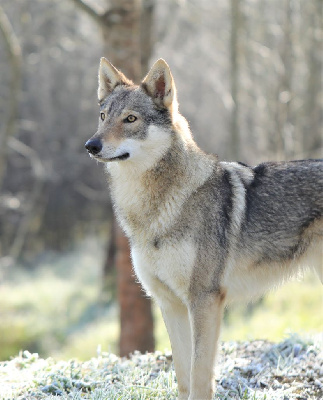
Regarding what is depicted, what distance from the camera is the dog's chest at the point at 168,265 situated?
13.2 feet

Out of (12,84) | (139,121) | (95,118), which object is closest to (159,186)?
(139,121)

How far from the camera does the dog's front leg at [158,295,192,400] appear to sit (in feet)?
14.4

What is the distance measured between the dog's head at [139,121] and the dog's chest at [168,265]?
0.66m

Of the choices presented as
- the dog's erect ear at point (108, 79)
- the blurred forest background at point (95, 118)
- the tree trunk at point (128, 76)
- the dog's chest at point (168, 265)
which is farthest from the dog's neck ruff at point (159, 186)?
the tree trunk at point (128, 76)

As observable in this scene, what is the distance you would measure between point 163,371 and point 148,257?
1391 mm

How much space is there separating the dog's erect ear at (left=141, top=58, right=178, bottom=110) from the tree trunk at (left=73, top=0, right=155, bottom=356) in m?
3.91

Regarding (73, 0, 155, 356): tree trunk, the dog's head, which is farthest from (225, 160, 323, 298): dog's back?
(73, 0, 155, 356): tree trunk

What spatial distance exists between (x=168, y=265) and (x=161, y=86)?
143 cm

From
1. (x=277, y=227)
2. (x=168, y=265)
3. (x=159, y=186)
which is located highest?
(x=159, y=186)

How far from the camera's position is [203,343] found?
3.99 m

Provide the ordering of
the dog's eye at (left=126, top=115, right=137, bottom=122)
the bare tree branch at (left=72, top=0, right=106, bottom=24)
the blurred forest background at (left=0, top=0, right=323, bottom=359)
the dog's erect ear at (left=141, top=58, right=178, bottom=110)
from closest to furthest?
the dog's eye at (left=126, top=115, right=137, bottom=122)
the dog's erect ear at (left=141, top=58, right=178, bottom=110)
the bare tree branch at (left=72, top=0, right=106, bottom=24)
the blurred forest background at (left=0, top=0, right=323, bottom=359)

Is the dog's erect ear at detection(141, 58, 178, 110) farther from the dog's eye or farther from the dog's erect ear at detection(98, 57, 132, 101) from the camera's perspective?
the dog's erect ear at detection(98, 57, 132, 101)

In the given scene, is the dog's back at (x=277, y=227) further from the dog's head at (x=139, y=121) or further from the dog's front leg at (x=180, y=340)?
the dog's head at (x=139, y=121)

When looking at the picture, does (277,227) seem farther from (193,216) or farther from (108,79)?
(108,79)
